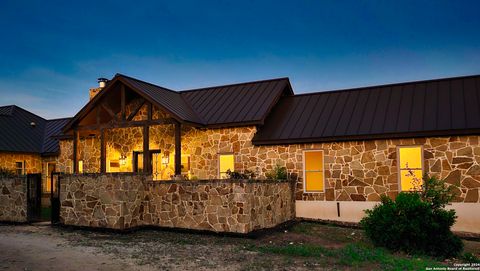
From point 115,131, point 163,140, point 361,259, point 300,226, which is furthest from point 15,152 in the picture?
point 361,259

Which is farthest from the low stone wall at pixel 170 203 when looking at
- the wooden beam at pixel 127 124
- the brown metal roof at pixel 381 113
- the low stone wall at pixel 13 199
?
the wooden beam at pixel 127 124

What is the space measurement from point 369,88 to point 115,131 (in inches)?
440

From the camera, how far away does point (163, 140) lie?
18.8m

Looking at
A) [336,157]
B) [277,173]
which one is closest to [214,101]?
[277,173]

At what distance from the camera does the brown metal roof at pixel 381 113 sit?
48.0 ft

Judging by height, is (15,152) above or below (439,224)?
above

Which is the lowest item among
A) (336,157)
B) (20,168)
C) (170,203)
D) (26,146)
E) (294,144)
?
(170,203)

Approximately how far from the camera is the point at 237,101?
19.1m

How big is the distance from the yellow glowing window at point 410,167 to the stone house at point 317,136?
33 mm

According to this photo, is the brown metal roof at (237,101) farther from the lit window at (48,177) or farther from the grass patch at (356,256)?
the lit window at (48,177)

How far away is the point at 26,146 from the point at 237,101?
1243cm

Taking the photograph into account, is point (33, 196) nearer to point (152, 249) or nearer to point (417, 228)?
point (152, 249)

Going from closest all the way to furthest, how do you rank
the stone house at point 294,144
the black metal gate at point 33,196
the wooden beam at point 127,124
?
the stone house at point 294,144, the black metal gate at point 33,196, the wooden beam at point 127,124

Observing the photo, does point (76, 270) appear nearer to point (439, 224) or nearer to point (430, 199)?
point (439, 224)
